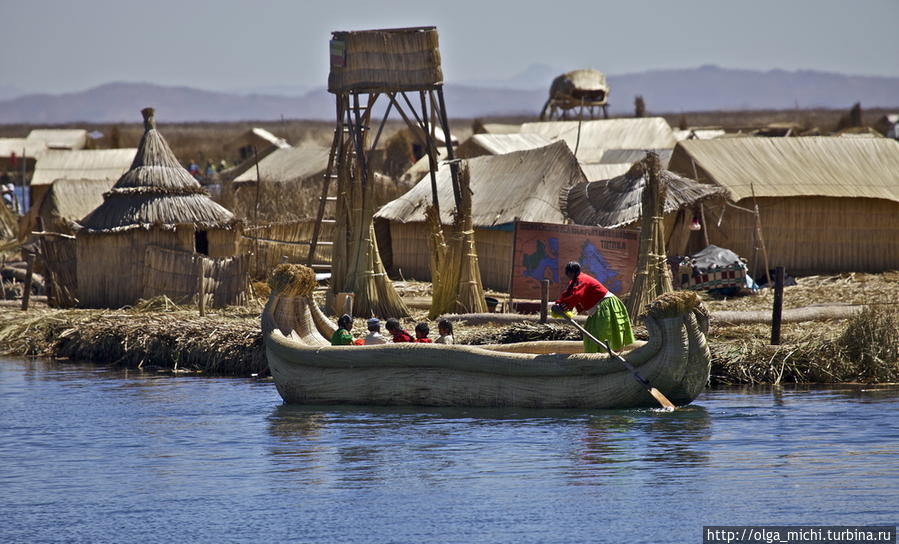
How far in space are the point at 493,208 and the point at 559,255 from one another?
3.79 meters

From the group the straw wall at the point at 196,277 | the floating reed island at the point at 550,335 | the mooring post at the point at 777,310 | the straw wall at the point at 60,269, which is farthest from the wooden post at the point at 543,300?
the straw wall at the point at 60,269

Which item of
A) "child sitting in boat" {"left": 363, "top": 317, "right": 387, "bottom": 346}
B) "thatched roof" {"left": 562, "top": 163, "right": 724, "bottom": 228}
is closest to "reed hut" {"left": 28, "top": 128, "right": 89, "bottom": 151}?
"thatched roof" {"left": 562, "top": 163, "right": 724, "bottom": 228}

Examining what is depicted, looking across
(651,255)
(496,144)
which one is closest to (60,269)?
(651,255)

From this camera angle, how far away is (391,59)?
63.6 feet

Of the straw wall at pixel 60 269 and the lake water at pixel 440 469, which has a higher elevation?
the straw wall at pixel 60 269

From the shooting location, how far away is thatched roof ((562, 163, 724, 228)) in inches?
834

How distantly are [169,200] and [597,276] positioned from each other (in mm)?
6544

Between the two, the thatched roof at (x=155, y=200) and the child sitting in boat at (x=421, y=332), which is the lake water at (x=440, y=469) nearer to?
the child sitting in boat at (x=421, y=332)

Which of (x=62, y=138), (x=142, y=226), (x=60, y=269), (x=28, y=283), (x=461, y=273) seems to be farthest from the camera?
(x=62, y=138)

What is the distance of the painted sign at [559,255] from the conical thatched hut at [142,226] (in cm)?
478

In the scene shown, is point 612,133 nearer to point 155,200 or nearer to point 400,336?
point 155,200

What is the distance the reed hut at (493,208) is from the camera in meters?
22.1

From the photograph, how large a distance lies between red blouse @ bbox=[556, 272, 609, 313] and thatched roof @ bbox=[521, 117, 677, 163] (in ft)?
76.9

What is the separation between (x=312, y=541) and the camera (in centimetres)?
973
